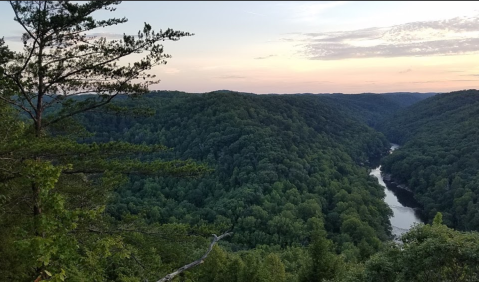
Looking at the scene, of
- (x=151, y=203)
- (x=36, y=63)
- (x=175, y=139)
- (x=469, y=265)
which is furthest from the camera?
(x=175, y=139)

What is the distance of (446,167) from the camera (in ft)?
207

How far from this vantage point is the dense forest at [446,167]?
1842 inches

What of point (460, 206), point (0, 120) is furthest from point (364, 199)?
point (0, 120)

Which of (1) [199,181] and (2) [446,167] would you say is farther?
(2) [446,167]

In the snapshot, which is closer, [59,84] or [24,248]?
[24,248]

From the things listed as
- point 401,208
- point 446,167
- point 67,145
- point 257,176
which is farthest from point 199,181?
point 67,145

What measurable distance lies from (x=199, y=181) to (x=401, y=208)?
3418 centimetres

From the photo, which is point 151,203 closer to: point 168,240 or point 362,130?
point 168,240

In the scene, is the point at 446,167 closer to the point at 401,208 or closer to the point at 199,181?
the point at 401,208

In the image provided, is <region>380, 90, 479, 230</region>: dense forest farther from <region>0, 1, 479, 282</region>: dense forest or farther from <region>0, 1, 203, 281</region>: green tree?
<region>0, 1, 203, 281</region>: green tree

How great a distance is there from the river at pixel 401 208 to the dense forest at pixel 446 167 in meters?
1.51

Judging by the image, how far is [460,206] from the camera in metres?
46.1

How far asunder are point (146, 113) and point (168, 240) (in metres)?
3.56

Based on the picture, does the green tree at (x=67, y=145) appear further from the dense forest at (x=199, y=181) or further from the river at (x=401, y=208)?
the river at (x=401, y=208)
